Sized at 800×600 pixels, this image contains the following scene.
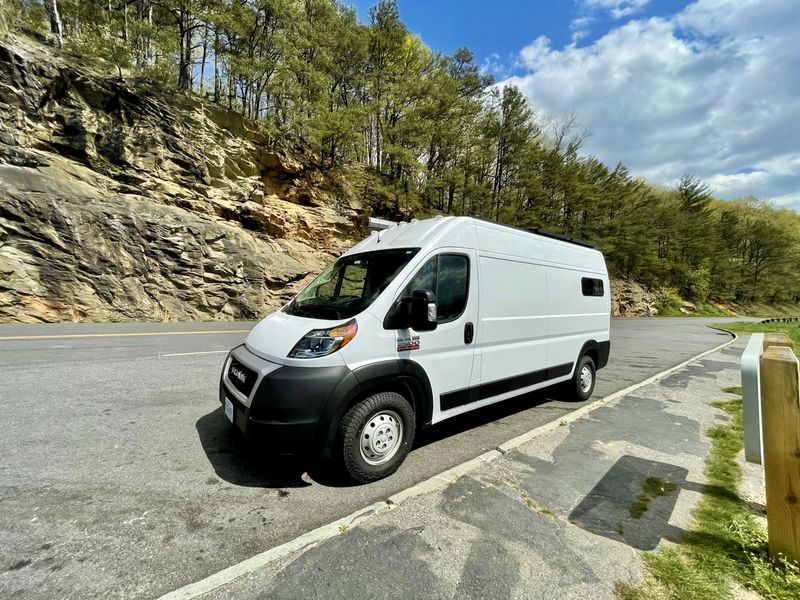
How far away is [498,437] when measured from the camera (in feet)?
13.7

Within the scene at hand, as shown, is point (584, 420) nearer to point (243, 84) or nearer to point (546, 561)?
A: point (546, 561)

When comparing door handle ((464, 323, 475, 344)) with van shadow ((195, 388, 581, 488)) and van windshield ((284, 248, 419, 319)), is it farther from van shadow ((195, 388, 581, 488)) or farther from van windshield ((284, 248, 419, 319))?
van shadow ((195, 388, 581, 488))

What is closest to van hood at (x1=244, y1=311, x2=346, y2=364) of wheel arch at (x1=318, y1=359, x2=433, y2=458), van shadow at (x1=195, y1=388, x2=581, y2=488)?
wheel arch at (x1=318, y1=359, x2=433, y2=458)

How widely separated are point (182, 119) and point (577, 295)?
21.3 metres

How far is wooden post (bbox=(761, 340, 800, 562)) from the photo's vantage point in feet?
6.73

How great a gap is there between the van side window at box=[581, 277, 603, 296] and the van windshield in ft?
11.9

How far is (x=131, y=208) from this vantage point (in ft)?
49.3

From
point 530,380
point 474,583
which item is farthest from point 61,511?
point 530,380

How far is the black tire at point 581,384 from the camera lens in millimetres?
5574

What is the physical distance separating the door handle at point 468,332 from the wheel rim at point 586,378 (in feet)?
9.95

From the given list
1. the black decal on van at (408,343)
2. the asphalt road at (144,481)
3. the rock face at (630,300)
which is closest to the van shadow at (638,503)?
the asphalt road at (144,481)

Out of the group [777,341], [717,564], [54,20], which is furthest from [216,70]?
[717,564]

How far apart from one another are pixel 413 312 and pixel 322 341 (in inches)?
32.5

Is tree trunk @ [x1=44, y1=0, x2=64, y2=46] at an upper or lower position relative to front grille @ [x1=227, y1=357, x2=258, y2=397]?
upper
